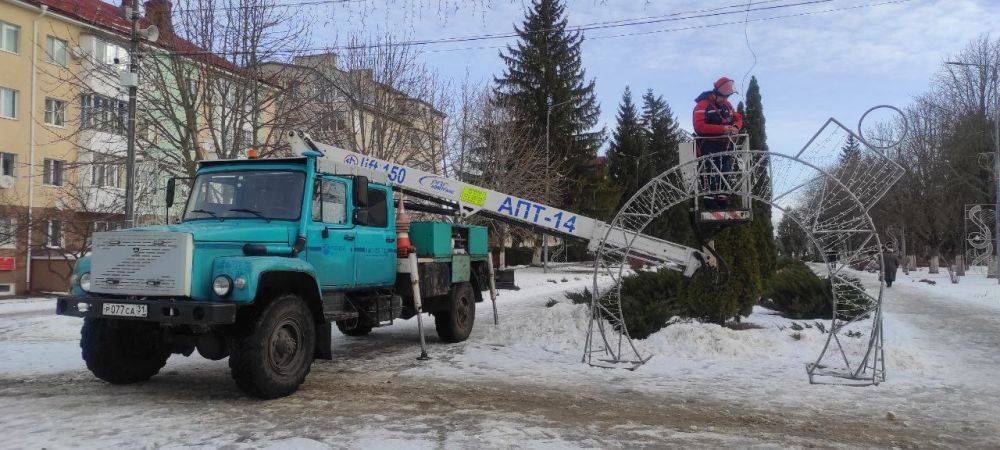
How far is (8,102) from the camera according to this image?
2566 cm

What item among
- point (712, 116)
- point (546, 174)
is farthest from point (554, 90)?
point (712, 116)

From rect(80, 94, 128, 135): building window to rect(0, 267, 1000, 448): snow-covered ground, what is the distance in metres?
8.44

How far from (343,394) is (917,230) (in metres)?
46.7

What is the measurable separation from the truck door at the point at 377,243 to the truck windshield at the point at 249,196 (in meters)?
1.04

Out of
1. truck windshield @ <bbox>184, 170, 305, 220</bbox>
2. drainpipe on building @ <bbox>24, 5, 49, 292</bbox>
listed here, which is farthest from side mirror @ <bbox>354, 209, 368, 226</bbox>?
drainpipe on building @ <bbox>24, 5, 49, 292</bbox>

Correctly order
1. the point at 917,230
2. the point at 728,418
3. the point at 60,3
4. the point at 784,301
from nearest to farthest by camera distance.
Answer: the point at 728,418, the point at 784,301, the point at 60,3, the point at 917,230

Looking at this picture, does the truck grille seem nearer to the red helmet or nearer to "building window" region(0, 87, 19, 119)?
the red helmet

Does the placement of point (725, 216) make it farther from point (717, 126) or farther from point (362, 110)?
point (362, 110)

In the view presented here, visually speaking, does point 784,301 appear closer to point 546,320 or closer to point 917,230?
point 546,320

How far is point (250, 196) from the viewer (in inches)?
294

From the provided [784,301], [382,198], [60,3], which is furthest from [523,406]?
[60,3]

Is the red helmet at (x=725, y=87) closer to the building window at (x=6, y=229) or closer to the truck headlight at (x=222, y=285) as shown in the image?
the truck headlight at (x=222, y=285)

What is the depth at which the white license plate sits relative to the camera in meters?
6.19

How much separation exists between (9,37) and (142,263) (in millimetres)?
25497
